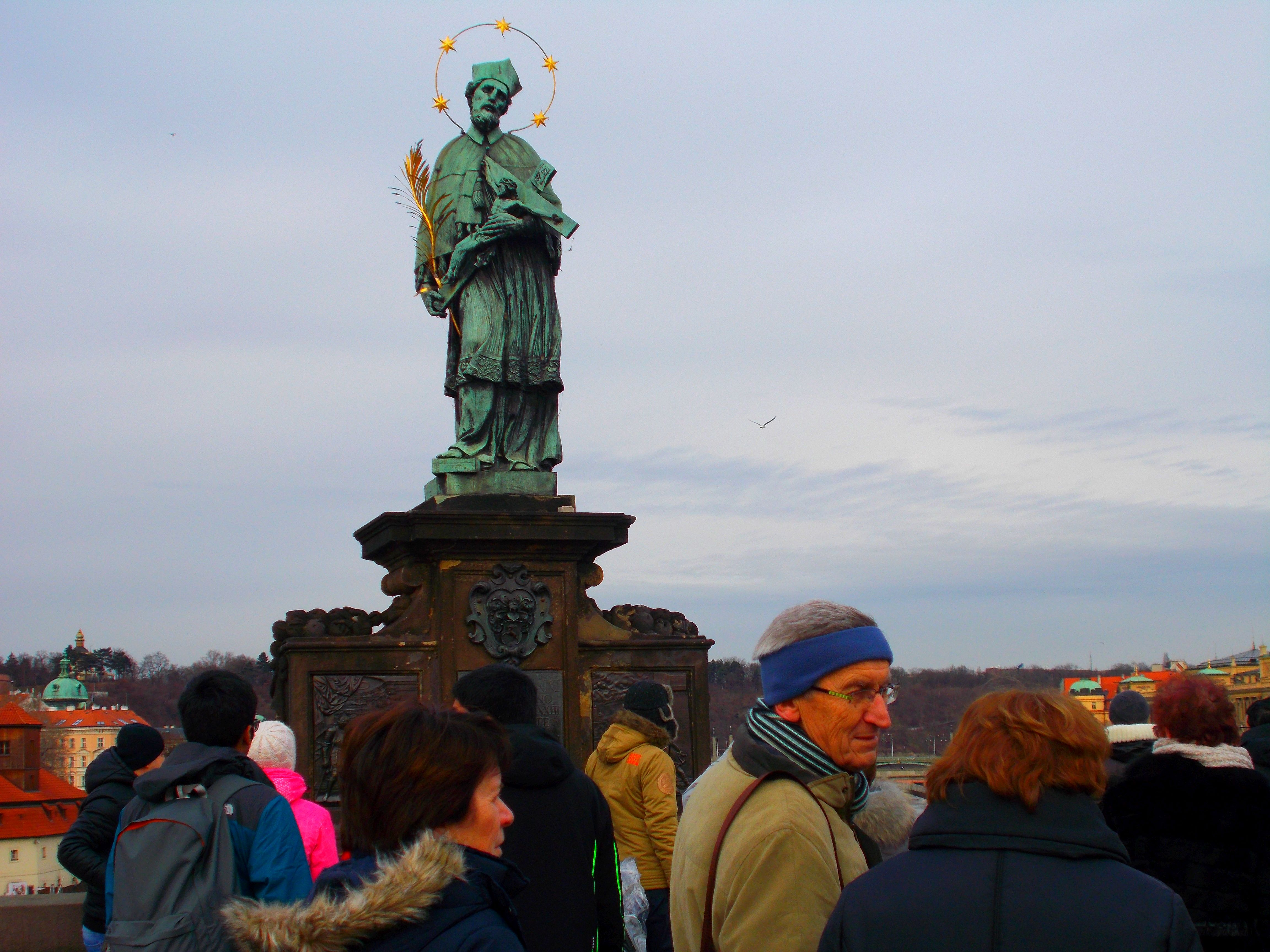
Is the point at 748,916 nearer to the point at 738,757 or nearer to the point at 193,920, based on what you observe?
the point at 738,757

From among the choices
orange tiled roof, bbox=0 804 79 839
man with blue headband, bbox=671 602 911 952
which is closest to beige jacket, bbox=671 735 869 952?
man with blue headband, bbox=671 602 911 952

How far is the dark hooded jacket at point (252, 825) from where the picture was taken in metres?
3.55

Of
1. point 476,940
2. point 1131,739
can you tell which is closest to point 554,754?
point 476,940

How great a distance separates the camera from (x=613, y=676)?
29.6 feet

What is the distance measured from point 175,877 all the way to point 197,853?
0.08 m

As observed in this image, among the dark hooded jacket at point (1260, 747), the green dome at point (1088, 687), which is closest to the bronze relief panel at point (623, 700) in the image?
the dark hooded jacket at point (1260, 747)

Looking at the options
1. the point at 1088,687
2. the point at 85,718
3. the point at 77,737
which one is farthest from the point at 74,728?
the point at 1088,687

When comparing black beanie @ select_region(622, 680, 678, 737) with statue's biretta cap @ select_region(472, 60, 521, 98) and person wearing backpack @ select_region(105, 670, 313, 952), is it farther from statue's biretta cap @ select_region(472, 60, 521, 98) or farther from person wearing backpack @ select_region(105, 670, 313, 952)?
statue's biretta cap @ select_region(472, 60, 521, 98)

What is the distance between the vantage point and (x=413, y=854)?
91.0 inches

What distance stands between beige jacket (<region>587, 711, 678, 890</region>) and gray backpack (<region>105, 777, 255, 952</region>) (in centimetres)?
210

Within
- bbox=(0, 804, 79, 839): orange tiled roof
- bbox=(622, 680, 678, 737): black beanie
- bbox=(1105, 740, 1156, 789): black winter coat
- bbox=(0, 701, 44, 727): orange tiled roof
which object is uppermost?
bbox=(622, 680, 678, 737): black beanie

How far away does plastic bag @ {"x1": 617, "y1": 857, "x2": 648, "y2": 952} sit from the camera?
5215mm

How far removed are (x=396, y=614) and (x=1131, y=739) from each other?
203 inches

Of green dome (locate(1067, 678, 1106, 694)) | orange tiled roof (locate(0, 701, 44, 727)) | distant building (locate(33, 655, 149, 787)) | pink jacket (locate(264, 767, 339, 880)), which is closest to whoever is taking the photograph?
pink jacket (locate(264, 767, 339, 880))
